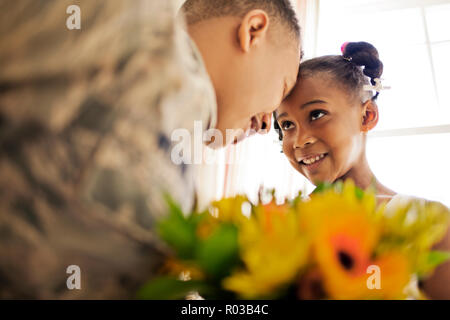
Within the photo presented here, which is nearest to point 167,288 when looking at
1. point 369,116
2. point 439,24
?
point 369,116

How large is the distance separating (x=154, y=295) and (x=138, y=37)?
0.19 meters

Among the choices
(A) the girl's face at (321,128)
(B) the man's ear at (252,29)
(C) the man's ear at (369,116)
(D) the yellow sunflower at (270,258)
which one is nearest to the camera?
(D) the yellow sunflower at (270,258)

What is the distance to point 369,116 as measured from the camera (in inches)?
39.0

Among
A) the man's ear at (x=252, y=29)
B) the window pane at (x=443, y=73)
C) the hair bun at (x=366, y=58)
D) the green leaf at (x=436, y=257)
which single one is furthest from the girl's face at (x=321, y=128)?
the window pane at (x=443, y=73)

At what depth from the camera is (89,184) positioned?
8.9 inches

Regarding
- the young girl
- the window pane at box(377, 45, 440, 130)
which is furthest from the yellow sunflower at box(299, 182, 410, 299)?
the window pane at box(377, 45, 440, 130)

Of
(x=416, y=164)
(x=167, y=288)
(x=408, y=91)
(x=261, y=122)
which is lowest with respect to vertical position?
(x=167, y=288)

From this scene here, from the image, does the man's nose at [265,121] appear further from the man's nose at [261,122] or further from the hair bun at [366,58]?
the hair bun at [366,58]

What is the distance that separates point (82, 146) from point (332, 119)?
761mm

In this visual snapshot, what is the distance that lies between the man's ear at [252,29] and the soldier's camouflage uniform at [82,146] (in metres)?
0.28

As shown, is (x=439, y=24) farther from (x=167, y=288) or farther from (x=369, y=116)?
(x=167, y=288)

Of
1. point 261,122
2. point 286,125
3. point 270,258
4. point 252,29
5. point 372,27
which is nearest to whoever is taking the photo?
point 270,258

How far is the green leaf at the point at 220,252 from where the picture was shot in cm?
22
